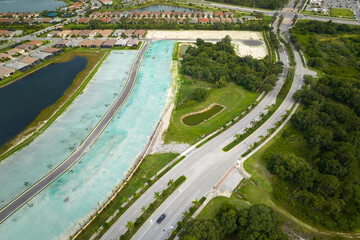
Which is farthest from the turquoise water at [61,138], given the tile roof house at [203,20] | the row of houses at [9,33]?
the row of houses at [9,33]

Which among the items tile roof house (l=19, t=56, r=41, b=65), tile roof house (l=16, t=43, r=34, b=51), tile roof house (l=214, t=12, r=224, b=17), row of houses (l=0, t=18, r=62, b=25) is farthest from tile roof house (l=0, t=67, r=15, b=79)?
tile roof house (l=214, t=12, r=224, b=17)

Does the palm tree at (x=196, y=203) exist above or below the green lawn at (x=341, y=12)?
below

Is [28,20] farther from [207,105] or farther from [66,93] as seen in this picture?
[207,105]

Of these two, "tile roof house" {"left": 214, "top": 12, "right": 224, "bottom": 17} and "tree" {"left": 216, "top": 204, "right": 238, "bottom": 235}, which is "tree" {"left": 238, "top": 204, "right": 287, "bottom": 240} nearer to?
"tree" {"left": 216, "top": 204, "right": 238, "bottom": 235}

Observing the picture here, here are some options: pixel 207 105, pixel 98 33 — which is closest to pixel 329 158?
pixel 207 105

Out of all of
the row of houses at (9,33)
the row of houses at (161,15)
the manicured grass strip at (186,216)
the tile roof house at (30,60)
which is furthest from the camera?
the row of houses at (161,15)

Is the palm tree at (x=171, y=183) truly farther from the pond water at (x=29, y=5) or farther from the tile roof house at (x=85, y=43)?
the pond water at (x=29, y=5)
